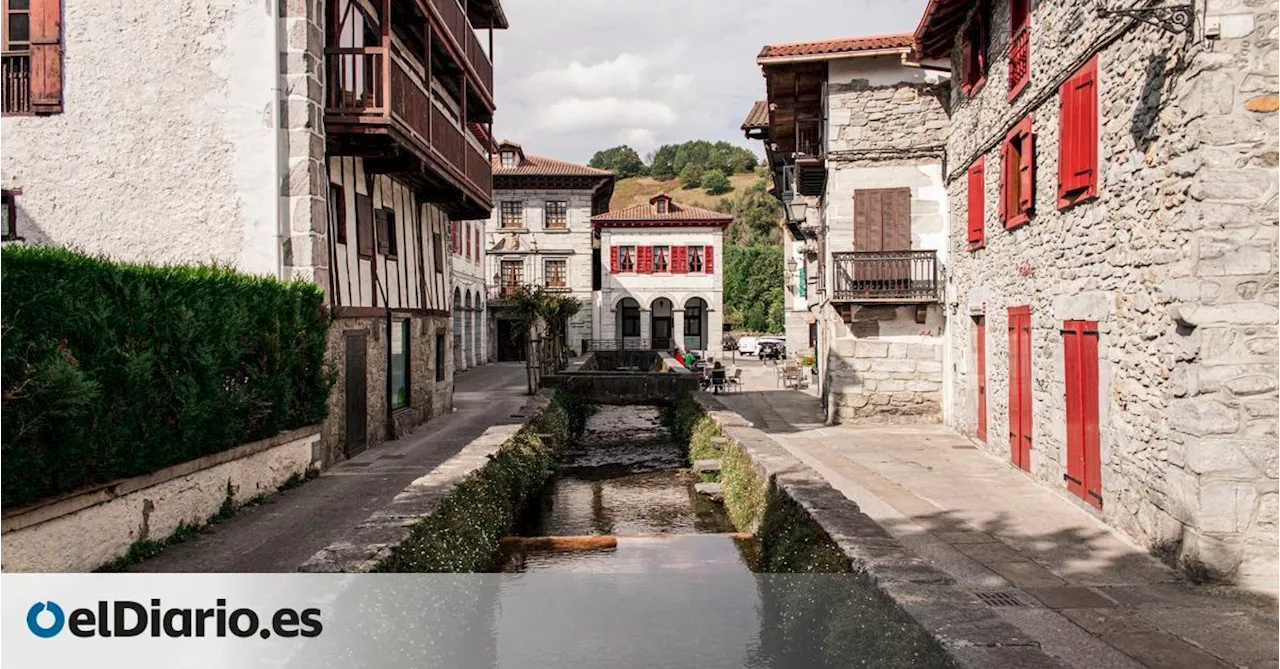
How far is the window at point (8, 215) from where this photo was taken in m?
12.3

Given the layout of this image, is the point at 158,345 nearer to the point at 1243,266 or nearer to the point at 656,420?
the point at 1243,266

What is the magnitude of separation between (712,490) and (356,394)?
5.81 meters

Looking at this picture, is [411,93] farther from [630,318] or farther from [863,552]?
[630,318]

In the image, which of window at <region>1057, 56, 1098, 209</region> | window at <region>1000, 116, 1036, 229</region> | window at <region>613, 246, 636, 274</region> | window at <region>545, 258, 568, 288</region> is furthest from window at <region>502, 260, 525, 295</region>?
window at <region>1057, 56, 1098, 209</region>

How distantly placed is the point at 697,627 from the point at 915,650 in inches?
88.9

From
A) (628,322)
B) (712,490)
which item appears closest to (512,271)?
(628,322)

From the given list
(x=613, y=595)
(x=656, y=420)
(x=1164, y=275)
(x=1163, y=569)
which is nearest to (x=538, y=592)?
(x=613, y=595)

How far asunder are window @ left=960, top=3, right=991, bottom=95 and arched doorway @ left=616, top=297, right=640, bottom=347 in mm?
31434

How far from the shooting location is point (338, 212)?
13531mm

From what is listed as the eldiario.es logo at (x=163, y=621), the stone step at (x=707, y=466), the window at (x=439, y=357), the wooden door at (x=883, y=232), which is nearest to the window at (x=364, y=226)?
the window at (x=439, y=357)

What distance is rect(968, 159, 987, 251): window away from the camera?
47.6ft

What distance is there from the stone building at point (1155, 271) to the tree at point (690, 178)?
401 feet

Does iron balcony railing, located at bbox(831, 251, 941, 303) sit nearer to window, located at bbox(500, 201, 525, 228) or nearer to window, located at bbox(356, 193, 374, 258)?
window, located at bbox(356, 193, 374, 258)

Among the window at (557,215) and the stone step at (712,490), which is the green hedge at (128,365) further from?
the window at (557,215)
